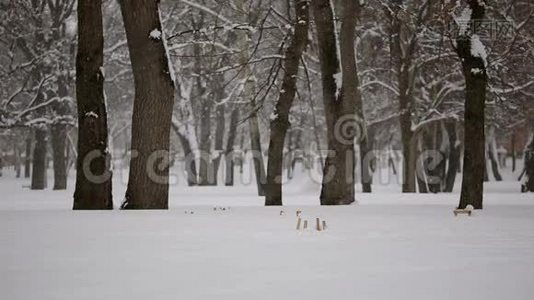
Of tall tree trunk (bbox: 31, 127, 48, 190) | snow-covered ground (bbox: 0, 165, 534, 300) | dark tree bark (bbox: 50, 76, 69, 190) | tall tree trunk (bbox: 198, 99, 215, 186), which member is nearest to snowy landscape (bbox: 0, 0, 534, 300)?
snow-covered ground (bbox: 0, 165, 534, 300)

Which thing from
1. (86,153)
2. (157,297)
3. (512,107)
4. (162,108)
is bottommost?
(157,297)

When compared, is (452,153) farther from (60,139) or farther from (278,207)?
(278,207)

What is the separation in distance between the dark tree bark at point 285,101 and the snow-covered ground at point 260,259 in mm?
6756

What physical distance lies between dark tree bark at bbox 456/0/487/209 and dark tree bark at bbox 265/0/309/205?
471 centimetres

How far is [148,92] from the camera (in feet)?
44.4

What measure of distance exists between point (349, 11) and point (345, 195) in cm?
588

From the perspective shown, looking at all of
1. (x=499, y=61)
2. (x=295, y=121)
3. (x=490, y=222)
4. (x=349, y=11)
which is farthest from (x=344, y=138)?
(x=295, y=121)

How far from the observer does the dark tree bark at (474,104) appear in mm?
13867

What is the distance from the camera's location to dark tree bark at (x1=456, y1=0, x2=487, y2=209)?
13.9 m

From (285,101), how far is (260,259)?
1121cm

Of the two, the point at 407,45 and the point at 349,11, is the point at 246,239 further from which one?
the point at 407,45

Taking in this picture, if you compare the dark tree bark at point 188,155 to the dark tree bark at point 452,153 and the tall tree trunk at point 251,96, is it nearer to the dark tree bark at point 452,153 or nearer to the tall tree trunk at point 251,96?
the tall tree trunk at point 251,96

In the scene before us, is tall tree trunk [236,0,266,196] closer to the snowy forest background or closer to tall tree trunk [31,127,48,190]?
the snowy forest background

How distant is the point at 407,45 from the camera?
2891 centimetres
